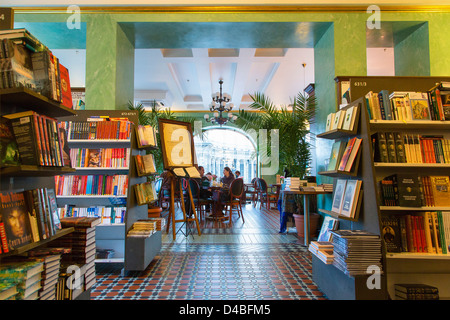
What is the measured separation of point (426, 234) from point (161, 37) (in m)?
4.73

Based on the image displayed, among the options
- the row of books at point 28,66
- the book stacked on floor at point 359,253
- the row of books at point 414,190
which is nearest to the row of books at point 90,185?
the row of books at point 28,66

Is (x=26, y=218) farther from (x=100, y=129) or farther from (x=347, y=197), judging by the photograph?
(x=347, y=197)

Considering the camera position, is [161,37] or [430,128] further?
[161,37]

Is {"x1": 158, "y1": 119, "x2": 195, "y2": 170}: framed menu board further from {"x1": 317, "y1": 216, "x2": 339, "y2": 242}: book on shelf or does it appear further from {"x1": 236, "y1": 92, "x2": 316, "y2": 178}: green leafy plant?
{"x1": 317, "y1": 216, "x2": 339, "y2": 242}: book on shelf

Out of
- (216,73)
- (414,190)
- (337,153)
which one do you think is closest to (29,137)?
(337,153)

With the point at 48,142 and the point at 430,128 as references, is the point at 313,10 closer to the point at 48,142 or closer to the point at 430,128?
the point at 430,128

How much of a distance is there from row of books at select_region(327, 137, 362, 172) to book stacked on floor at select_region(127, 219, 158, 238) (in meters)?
2.13

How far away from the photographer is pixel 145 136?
12.0 feet

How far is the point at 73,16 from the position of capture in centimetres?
441

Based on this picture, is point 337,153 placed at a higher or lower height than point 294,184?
higher

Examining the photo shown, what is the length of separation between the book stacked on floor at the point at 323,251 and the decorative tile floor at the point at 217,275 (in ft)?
1.26

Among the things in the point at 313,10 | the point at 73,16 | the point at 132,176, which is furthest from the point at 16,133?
the point at 313,10

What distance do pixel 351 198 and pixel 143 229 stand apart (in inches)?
89.5

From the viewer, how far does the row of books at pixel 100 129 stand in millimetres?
3473
